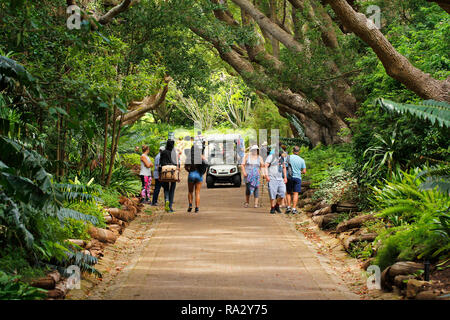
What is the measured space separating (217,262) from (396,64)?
232 inches

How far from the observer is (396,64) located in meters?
13.4

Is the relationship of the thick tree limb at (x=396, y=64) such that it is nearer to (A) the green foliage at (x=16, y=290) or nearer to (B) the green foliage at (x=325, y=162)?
(B) the green foliage at (x=325, y=162)

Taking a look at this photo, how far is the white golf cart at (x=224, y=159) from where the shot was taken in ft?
83.7

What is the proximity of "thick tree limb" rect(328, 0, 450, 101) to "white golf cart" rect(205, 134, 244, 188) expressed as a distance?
1236 centimetres

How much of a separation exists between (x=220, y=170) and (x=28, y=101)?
56.5 feet

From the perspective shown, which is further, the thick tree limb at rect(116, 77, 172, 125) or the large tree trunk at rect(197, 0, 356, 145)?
the thick tree limb at rect(116, 77, 172, 125)

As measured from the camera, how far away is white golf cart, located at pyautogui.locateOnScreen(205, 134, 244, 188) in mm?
25516

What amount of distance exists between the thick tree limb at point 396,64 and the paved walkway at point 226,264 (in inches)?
155

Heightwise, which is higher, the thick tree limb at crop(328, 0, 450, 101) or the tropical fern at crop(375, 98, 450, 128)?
the thick tree limb at crop(328, 0, 450, 101)

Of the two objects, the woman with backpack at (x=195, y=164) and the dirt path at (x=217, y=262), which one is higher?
the woman with backpack at (x=195, y=164)

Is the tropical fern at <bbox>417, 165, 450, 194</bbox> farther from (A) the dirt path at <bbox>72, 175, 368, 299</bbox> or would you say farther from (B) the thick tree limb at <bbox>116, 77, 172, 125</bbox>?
(B) the thick tree limb at <bbox>116, 77, 172, 125</bbox>

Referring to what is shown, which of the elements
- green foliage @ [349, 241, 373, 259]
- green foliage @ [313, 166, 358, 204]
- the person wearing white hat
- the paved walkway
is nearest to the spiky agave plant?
the paved walkway

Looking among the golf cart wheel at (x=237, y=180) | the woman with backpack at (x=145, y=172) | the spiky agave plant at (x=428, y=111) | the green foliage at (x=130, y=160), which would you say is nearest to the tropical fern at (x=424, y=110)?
the spiky agave plant at (x=428, y=111)

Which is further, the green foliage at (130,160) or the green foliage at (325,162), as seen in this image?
the green foliage at (130,160)
